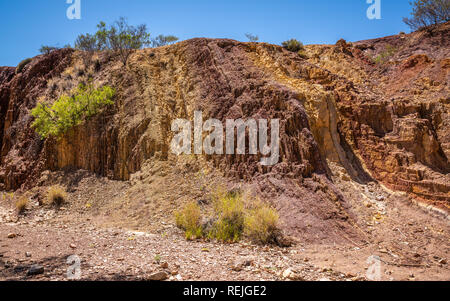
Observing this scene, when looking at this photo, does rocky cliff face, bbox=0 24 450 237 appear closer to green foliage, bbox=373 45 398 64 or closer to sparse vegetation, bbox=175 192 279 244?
green foliage, bbox=373 45 398 64

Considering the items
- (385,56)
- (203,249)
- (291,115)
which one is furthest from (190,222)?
(385,56)

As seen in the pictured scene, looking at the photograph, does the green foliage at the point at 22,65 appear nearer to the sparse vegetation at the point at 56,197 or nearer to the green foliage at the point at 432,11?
the sparse vegetation at the point at 56,197

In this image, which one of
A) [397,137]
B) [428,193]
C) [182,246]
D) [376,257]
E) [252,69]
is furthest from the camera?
[252,69]

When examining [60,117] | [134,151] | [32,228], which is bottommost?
[32,228]

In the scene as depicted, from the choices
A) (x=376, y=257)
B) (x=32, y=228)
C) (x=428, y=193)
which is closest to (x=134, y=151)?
(x=32, y=228)

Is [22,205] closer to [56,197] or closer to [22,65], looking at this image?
[56,197]

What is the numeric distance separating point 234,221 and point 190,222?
44.2 inches

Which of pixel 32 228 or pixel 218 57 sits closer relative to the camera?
pixel 32 228

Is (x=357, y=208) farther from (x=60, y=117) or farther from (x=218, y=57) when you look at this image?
(x=60, y=117)

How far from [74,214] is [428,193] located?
11.2 metres

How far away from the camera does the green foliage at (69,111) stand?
13.1m

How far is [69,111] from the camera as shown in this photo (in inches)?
523

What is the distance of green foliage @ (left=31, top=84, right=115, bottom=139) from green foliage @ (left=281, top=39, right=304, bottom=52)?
28.3 ft

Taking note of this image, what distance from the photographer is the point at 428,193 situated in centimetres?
881
